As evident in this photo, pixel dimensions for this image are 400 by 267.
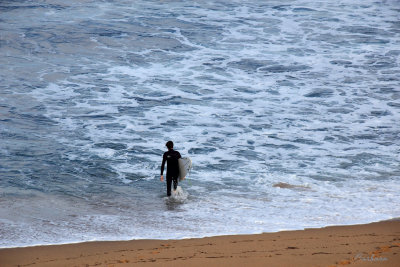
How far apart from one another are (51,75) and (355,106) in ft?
A: 32.2

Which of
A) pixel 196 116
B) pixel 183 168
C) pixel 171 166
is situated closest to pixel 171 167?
pixel 171 166

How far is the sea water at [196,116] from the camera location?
10.4 meters

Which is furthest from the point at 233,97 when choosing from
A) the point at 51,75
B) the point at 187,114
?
the point at 51,75

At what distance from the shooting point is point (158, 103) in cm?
1752

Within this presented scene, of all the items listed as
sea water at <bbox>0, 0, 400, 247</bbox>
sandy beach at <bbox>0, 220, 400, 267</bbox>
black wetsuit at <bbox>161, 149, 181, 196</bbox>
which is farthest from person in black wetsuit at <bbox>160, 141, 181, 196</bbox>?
sandy beach at <bbox>0, 220, 400, 267</bbox>

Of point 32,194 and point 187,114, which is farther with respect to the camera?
point 187,114

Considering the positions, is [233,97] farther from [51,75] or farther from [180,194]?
[180,194]

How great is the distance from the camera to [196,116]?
1652 cm

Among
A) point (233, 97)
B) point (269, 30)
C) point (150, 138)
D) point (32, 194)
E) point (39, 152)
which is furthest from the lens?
point (269, 30)

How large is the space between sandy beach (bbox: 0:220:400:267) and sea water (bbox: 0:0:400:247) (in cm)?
42

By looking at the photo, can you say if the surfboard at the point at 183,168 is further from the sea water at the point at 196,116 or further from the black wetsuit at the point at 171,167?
the sea water at the point at 196,116

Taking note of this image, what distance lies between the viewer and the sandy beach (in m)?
7.68

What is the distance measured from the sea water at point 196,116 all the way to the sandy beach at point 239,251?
0.42m

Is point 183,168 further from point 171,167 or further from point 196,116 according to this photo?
point 196,116
